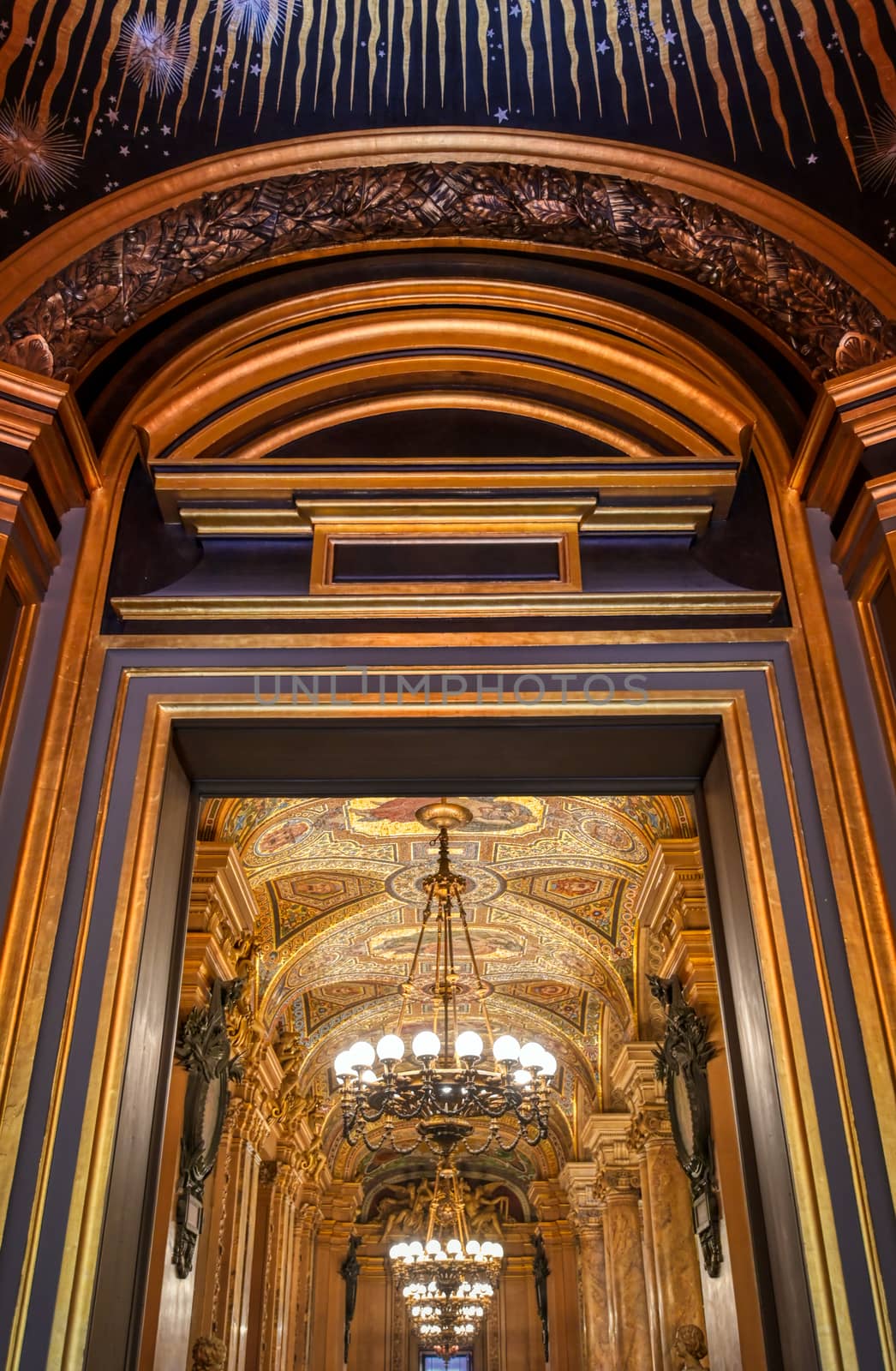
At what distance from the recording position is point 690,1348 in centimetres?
721

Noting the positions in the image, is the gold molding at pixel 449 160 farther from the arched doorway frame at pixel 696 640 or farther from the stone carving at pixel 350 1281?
the stone carving at pixel 350 1281

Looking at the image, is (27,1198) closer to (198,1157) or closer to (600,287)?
(600,287)

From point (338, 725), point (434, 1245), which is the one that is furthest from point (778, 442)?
point (434, 1245)

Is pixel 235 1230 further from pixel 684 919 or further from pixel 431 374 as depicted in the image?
pixel 431 374

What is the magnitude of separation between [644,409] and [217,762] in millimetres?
1852

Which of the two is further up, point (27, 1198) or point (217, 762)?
point (217, 762)

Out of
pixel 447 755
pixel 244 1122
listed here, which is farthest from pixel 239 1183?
pixel 447 755

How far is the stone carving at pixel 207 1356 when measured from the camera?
680 centimetres

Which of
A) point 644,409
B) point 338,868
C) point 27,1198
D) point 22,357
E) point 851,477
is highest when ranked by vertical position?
point 338,868

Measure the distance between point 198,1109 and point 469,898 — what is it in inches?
176

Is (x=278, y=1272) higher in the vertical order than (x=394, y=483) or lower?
lower

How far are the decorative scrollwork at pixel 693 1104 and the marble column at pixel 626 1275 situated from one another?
5684 millimetres

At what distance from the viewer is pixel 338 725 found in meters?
3.19

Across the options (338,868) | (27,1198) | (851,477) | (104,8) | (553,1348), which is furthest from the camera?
(553,1348)
